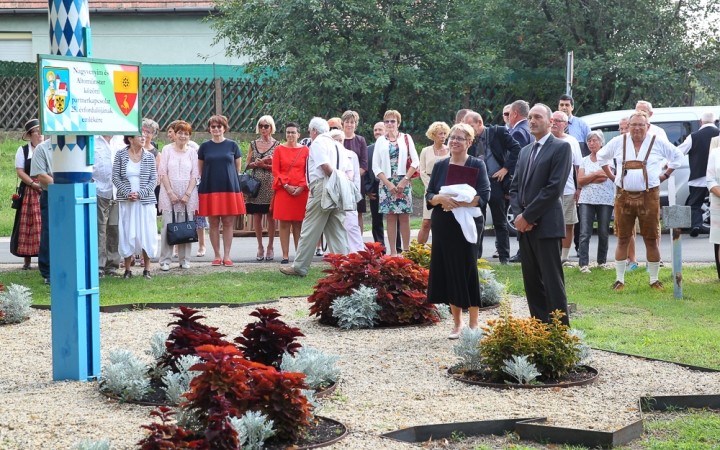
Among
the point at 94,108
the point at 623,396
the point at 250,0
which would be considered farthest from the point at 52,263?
Answer: the point at 250,0

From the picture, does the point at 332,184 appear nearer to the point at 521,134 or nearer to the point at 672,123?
the point at 521,134

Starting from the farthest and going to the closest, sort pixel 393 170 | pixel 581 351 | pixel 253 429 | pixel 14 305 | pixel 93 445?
pixel 393 170
pixel 14 305
pixel 581 351
pixel 253 429
pixel 93 445

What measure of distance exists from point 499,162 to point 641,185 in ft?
7.64

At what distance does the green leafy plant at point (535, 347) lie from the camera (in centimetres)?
654

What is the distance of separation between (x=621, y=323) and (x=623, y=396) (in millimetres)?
2649

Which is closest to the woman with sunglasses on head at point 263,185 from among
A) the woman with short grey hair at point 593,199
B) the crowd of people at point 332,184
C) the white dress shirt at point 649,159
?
the crowd of people at point 332,184

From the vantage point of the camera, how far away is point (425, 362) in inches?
284

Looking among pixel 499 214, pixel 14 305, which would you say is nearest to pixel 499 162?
pixel 499 214

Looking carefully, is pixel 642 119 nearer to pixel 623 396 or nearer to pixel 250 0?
pixel 623 396

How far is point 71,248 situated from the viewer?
6.59 m

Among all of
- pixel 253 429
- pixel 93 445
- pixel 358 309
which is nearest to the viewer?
pixel 93 445

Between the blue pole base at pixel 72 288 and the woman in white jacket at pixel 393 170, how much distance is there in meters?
6.83

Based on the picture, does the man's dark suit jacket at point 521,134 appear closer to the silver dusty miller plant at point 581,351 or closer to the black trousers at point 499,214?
the black trousers at point 499,214

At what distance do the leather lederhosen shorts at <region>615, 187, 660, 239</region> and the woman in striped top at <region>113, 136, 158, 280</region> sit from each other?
5881 millimetres
